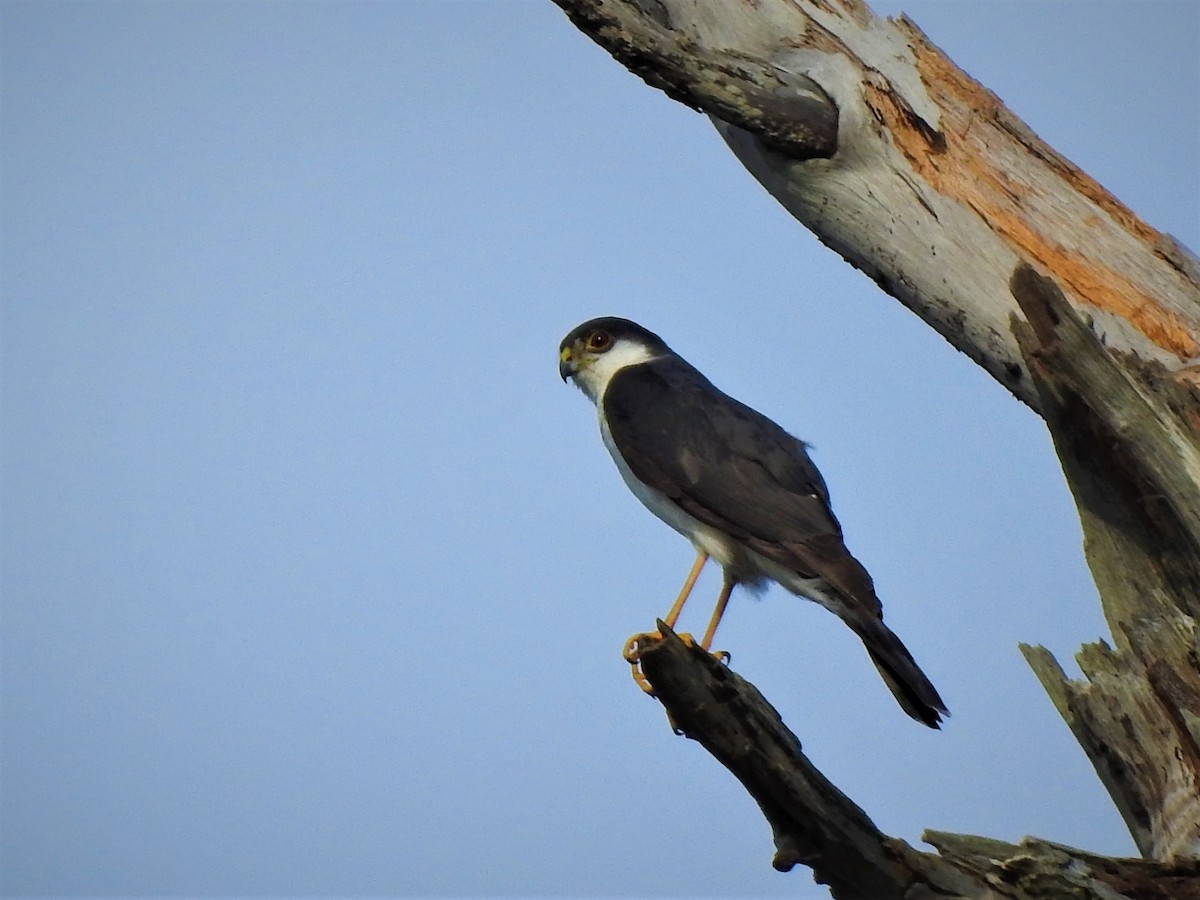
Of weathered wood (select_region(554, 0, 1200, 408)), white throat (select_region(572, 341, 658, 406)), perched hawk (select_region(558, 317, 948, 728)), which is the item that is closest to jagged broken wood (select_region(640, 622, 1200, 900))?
perched hawk (select_region(558, 317, 948, 728))

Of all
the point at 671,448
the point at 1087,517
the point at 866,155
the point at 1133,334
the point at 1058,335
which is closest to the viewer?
the point at 1058,335

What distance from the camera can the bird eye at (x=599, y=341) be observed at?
7340mm

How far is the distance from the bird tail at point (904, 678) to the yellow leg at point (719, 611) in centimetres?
85

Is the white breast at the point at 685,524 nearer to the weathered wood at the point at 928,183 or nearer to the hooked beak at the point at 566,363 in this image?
the hooked beak at the point at 566,363

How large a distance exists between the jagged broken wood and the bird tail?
3.20 feet

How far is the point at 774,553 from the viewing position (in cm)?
568

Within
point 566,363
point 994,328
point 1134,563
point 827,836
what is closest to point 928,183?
point 994,328

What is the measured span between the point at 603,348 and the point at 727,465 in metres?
1.58

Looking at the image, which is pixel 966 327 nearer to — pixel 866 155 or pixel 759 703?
pixel 866 155

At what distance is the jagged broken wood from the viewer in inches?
146

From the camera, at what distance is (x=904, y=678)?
4.95 metres

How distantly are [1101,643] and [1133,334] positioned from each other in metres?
1.20

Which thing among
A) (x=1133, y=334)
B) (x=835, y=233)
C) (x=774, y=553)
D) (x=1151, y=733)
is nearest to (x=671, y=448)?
(x=774, y=553)


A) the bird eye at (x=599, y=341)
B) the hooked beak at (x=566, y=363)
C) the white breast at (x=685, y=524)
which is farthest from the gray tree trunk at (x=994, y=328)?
the hooked beak at (x=566, y=363)
